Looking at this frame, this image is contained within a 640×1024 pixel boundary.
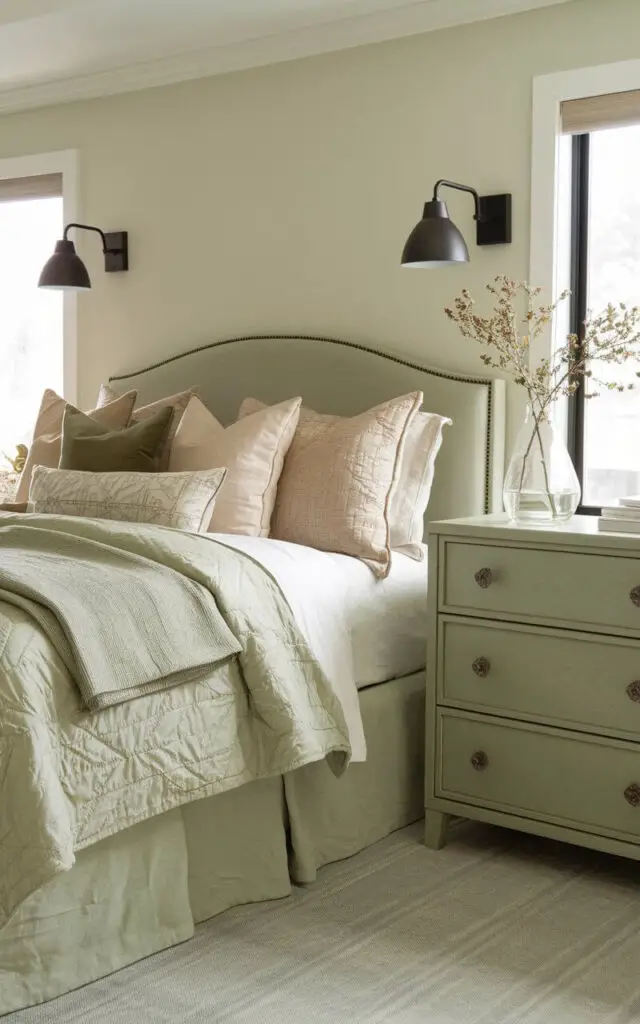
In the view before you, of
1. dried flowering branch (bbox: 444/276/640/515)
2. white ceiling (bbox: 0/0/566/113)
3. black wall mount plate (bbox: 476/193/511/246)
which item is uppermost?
white ceiling (bbox: 0/0/566/113)

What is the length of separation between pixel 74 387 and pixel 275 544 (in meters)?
1.88

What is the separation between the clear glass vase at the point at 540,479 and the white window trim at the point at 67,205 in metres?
2.13

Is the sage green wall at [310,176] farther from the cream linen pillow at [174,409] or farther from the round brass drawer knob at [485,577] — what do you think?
the round brass drawer knob at [485,577]

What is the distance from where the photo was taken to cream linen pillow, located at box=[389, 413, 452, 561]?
3057 mm

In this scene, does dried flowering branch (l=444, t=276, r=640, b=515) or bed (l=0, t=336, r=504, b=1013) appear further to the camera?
dried flowering branch (l=444, t=276, r=640, b=515)

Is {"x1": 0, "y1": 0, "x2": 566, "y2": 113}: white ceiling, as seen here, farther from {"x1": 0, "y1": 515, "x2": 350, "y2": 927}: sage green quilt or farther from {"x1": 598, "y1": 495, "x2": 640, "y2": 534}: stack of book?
{"x1": 0, "y1": 515, "x2": 350, "y2": 927}: sage green quilt

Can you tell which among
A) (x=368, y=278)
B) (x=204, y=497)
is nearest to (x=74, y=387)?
(x=368, y=278)

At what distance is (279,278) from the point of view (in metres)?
3.77

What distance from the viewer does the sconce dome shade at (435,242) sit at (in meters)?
3.02

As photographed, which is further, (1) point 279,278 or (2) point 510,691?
(1) point 279,278

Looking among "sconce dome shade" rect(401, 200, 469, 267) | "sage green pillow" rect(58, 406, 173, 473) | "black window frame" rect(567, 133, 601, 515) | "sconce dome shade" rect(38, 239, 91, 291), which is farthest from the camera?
"sconce dome shade" rect(38, 239, 91, 291)

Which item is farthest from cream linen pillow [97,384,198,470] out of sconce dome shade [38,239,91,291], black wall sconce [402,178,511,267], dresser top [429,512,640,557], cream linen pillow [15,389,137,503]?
dresser top [429,512,640,557]

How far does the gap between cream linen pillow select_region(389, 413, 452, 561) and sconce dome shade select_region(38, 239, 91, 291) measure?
1.44 m

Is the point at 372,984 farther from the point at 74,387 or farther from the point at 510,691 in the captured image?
the point at 74,387
